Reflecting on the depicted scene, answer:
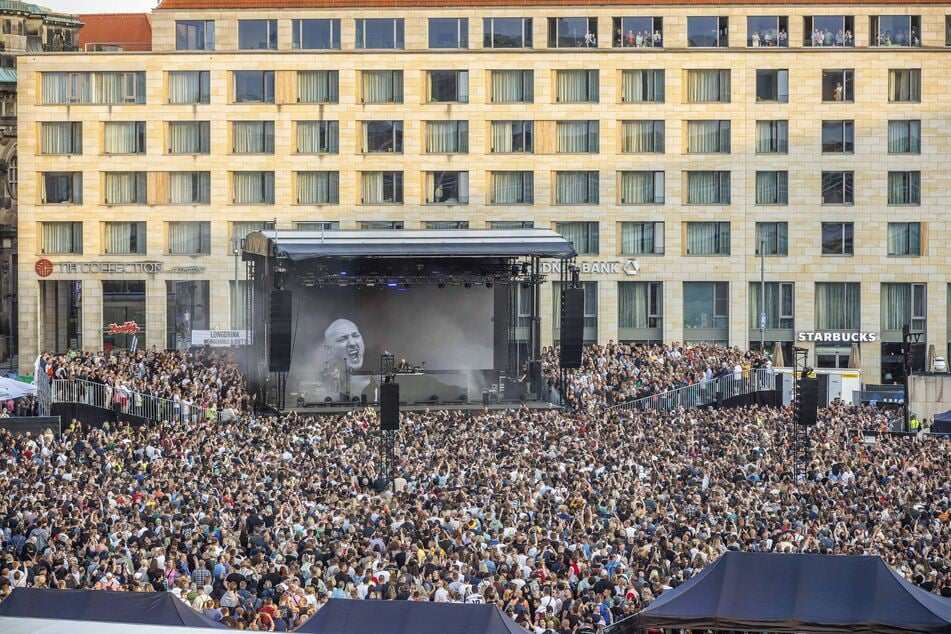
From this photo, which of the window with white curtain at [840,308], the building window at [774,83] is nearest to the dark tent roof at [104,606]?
the window with white curtain at [840,308]

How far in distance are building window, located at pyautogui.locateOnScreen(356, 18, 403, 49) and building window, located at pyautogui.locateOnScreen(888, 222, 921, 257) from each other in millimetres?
25000

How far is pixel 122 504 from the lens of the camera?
2788 centimetres

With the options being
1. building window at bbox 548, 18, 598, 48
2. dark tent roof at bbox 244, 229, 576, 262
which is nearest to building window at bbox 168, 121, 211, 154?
building window at bbox 548, 18, 598, 48

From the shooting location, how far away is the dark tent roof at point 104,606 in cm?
1823

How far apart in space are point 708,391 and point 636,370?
2644 mm

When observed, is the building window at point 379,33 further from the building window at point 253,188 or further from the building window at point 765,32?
the building window at point 765,32

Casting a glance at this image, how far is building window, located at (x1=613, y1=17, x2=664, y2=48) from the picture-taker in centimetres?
7231

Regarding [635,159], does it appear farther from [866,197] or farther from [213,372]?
[213,372]

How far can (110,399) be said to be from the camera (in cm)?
4809

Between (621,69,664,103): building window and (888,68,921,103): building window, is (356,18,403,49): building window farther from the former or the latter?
(888,68,921,103): building window

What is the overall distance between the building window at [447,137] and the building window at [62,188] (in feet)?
55.3

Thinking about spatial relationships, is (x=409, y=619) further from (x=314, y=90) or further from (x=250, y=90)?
(x=250, y=90)

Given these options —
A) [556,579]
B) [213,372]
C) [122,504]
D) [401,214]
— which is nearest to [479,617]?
[556,579]

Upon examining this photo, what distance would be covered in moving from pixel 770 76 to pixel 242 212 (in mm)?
25813
